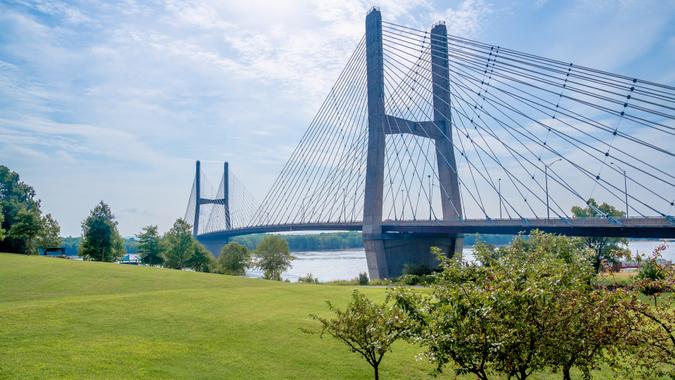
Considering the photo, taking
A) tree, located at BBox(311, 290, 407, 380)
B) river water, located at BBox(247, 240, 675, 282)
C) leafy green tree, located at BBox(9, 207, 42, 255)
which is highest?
leafy green tree, located at BBox(9, 207, 42, 255)

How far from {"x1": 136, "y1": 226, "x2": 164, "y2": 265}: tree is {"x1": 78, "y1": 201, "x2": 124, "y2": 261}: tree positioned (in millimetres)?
3393

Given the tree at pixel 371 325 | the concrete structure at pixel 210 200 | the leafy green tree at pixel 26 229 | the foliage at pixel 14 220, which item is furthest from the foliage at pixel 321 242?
the tree at pixel 371 325

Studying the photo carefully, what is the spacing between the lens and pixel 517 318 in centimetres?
668

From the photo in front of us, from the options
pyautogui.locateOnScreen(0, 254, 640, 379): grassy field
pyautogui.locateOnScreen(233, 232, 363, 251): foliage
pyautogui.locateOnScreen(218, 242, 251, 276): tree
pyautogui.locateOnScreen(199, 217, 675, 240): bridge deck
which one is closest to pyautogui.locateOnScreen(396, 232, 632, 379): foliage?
pyautogui.locateOnScreen(0, 254, 640, 379): grassy field

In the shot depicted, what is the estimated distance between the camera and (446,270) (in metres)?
7.74

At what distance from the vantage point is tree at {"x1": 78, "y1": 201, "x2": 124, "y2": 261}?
4659cm

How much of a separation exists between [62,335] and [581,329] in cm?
1337

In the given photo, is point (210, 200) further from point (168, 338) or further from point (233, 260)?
point (168, 338)

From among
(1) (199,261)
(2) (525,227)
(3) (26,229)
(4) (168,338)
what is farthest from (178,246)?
(4) (168,338)

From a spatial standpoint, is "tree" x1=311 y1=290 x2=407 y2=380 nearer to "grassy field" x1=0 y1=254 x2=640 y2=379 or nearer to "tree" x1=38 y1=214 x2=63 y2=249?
"grassy field" x1=0 y1=254 x2=640 y2=379

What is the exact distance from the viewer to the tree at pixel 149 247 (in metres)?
50.7

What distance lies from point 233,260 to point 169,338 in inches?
1441

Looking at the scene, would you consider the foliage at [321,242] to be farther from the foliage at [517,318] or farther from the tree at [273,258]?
the foliage at [517,318]

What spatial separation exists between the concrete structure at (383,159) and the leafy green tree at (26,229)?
109ft
